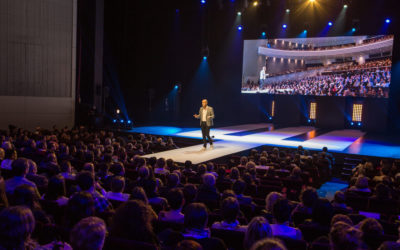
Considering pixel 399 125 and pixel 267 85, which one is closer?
pixel 399 125

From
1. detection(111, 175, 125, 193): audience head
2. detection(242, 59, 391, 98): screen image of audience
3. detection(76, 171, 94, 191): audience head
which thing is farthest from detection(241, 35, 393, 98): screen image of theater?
detection(76, 171, 94, 191): audience head

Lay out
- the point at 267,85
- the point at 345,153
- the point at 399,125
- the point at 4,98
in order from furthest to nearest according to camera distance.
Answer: the point at 267,85 → the point at 399,125 → the point at 4,98 → the point at 345,153

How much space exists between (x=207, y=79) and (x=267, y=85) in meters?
3.95

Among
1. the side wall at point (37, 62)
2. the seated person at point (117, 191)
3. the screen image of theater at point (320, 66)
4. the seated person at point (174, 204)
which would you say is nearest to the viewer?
the seated person at point (174, 204)

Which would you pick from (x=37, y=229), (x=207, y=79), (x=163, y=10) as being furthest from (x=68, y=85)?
(x=37, y=229)

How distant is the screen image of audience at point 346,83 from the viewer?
16.1 metres

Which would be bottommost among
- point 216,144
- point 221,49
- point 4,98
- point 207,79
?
point 216,144

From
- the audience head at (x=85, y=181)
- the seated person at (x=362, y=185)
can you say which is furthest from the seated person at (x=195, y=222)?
the seated person at (x=362, y=185)

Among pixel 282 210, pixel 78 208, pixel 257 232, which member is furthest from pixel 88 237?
pixel 282 210

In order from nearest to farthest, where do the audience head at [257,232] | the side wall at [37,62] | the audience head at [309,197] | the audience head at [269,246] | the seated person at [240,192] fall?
the audience head at [269,246] → the audience head at [257,232] → the audience head at [309,197] → the seated person at [240,192] → the side wall at [37,62]

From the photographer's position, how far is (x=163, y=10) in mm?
19609

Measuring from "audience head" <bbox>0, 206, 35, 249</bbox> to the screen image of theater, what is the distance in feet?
55.1

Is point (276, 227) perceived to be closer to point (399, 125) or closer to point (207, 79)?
point (399, 125)

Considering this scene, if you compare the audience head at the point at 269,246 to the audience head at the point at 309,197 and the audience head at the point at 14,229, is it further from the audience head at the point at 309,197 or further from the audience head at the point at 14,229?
the audience head at the point at 309,197
